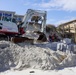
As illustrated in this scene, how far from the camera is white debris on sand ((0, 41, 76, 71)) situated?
14.7 m

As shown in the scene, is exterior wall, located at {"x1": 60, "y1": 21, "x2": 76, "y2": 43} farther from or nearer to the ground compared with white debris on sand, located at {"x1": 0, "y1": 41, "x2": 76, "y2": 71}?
farther from the ground

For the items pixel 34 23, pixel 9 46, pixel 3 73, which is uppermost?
pixel 34 23

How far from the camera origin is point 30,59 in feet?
50.1

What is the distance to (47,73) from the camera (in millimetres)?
13375

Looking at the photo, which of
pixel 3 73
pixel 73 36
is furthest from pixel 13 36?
pixel 73 36

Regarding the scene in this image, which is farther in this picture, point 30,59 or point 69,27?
point 69,27

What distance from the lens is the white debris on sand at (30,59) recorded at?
48.1ft

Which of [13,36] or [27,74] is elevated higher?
[13,36]

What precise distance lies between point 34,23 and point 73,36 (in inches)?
287

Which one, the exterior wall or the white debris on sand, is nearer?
the white debris on sand

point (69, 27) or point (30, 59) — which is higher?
point (69, 27)

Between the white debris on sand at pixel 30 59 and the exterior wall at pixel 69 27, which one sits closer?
the white debris on sand at pixel 30 59

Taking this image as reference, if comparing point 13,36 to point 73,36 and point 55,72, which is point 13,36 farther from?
point 73,36

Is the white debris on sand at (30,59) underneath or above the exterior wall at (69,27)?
underneath
